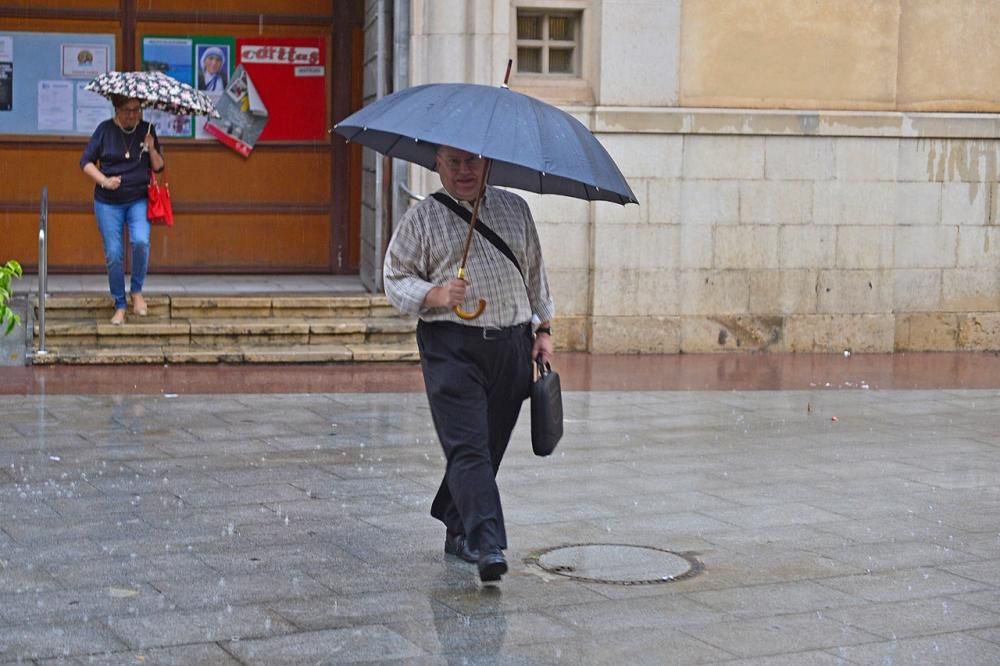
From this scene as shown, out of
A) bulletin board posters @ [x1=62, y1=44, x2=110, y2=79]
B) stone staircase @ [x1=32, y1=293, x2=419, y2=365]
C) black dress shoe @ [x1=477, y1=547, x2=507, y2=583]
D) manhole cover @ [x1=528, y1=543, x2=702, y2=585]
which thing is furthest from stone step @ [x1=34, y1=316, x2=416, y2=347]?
black dress shoe @ [x1=477, y1=547, x2=507, y2=583]

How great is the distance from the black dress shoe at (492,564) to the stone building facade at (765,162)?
7.43m

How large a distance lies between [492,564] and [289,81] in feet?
32.8

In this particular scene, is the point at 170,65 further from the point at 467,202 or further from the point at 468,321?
the point at 468,321

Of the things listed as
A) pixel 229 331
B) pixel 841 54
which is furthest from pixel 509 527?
pixel 841 54

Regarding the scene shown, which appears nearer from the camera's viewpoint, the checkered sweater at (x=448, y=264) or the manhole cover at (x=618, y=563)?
the checkered sweater at (x=448, y=264)

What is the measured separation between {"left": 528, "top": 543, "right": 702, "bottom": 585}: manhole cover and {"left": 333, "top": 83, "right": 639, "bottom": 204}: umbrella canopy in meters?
1.50

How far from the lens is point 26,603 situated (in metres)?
5.95

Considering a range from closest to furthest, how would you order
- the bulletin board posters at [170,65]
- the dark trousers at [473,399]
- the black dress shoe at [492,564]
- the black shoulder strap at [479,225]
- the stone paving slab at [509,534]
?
the stone paving slab at [509,534] → the black dress shoe at [492,564] → the dark trousers at [473,399] → the black shoulder strap at [479,225] → the bulletin board posters at [170,65]

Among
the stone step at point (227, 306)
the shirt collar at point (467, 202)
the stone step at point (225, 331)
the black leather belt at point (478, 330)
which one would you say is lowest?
the stone step at point (225, 331)

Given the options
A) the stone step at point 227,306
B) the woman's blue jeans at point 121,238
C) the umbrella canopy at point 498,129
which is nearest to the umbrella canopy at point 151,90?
the woman's blue jeans at point 121,238

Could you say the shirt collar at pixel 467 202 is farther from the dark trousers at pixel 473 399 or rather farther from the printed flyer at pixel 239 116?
the printed flyer at pixel 239 116

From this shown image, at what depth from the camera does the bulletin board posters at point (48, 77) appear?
49.0 feet

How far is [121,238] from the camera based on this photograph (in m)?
12.5

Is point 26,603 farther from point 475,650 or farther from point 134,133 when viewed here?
point 134,133
